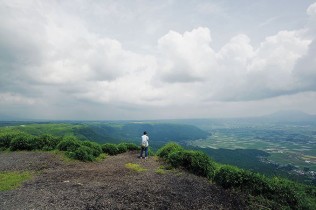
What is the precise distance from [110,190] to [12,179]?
6002mm

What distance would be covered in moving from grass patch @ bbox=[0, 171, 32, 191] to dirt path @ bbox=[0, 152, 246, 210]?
0.53 meters

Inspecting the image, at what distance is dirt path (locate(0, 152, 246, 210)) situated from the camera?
1036cm

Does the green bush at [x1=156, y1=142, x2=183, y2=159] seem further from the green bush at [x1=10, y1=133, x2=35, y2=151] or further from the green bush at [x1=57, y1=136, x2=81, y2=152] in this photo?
the green bush at [x1=10, y1=133, x2=35, y2=151]

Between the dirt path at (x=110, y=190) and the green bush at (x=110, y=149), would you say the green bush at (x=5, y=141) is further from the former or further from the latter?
the green bush at (x=110, y=149)

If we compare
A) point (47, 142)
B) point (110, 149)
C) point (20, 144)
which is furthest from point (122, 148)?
point (20, 144)

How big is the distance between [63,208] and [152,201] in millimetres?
3962

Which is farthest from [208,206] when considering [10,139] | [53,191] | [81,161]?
[10,139]

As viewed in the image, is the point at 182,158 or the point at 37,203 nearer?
the point at 37,203

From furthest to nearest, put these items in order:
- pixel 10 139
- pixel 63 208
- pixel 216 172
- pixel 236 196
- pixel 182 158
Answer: pixel 10 139 → pixel 182 158 → pixel 216 172 → pixel 236 196 → pixel 63 208

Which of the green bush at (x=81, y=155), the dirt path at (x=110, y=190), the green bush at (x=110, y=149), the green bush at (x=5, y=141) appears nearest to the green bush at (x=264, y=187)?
the dirt path at (x=110, y=190)

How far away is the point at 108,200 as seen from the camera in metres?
10.9

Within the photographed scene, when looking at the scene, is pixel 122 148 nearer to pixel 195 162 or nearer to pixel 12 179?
pixel 195 162

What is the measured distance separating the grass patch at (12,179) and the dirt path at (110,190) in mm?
527

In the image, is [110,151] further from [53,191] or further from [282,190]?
[282,190]
